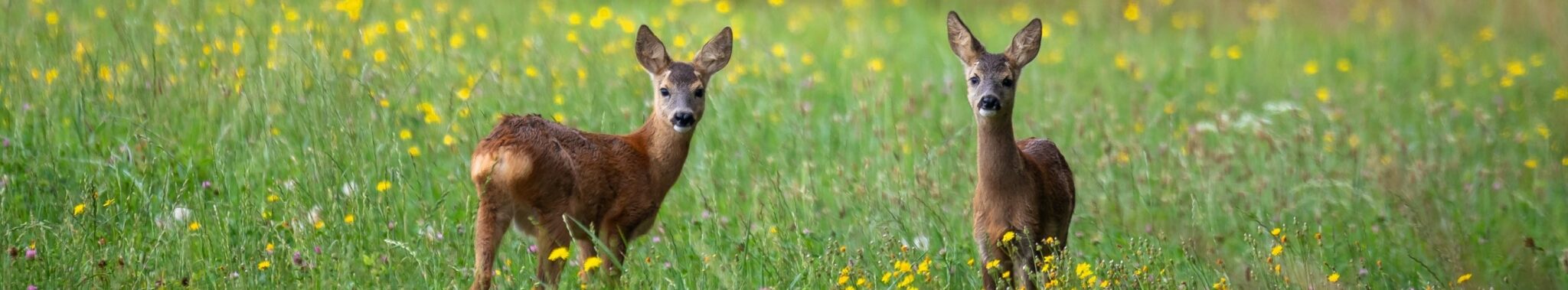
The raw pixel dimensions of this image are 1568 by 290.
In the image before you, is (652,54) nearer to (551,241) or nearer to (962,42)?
(551,241)

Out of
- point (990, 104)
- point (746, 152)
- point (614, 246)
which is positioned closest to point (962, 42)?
point (990, 104)

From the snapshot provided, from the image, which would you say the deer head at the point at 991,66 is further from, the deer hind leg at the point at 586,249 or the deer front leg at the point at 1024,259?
the deer hind leg at the point at 586,249

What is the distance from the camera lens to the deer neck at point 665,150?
5152 millimetres

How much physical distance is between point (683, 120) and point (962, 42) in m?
0.89

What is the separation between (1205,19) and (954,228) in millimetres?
7917

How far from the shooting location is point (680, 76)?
5.23 meters

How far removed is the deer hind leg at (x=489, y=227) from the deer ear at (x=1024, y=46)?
1.58 m

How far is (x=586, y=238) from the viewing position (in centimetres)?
484

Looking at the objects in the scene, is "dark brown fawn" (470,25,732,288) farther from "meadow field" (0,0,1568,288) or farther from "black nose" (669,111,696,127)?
"meadow field" (0,0,1568,288)

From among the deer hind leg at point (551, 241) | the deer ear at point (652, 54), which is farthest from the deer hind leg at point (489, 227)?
the deer ear at point (652, 54)

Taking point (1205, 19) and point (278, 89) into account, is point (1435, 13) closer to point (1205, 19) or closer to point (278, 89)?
point (1205, 19)

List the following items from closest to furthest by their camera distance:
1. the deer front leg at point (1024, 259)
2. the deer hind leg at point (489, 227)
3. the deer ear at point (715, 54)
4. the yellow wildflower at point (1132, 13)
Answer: the deer hind leg at point (489, 227) → the deer front leg at point (1024, 259) → the deer ear at point (715, 54) → the yellow wildflower at point (1132, 13)

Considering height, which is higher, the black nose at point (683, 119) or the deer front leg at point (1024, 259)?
the black nose at point (683, 119)

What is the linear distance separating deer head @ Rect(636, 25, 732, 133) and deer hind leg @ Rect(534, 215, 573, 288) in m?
0.54
